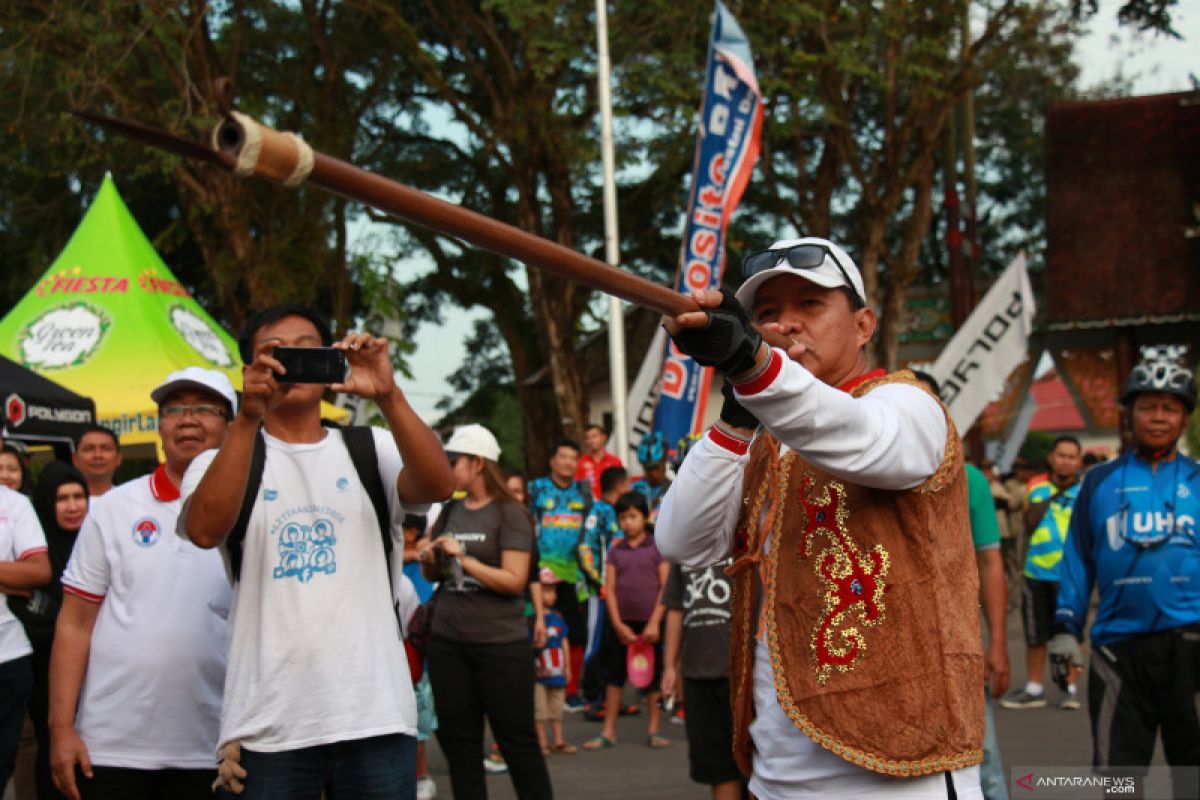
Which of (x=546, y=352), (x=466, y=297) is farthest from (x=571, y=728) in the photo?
(x=466, y=297)

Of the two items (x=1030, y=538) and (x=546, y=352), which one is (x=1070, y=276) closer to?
(x=546, y=352)

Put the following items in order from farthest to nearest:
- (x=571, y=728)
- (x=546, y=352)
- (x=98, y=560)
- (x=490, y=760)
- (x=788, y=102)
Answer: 1. (x=546, y=352)
2. (x=788, y=102)
3. (x=571, y=728)
4. (x=490, y=760)
5. (x=98, y=560)

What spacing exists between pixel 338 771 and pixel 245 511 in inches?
29.4

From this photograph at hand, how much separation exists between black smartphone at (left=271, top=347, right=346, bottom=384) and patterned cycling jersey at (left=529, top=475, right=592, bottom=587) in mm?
7940

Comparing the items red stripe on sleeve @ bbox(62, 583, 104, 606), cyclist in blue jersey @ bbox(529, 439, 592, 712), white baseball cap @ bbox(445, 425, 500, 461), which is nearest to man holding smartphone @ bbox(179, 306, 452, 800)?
red stripe on sleeve @ bbox(62, 583, 104, 606)

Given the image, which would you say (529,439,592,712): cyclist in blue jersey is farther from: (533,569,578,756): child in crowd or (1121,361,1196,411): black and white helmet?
(1121,361,1196,411): black and white helmet

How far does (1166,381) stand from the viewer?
18.6 feet

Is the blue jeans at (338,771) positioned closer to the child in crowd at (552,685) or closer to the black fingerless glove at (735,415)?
the black fingerless glove at (735,415)

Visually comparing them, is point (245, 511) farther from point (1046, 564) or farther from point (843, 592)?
point (1046, 564)

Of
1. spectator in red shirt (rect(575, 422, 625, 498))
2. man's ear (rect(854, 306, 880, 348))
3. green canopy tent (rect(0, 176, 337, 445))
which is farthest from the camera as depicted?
spectator in red shirt (rect(575, 422, 625, 498))

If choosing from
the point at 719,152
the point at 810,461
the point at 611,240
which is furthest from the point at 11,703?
the point at 611,240

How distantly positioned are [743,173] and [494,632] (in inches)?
314

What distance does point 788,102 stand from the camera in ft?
61.4

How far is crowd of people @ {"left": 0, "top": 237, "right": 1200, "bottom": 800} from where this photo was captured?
284 centimetres
